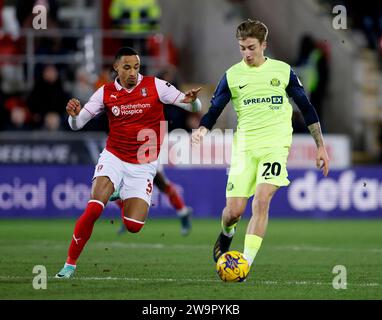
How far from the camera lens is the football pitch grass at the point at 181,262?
Answer: 9.30m

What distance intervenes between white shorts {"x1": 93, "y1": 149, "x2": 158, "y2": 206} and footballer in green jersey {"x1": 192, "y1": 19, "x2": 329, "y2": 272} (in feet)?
3.40

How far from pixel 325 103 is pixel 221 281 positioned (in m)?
14.4

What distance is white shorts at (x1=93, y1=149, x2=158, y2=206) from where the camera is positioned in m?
10.8

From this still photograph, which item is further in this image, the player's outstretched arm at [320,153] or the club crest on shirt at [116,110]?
the club crest on shirt at [116,110]

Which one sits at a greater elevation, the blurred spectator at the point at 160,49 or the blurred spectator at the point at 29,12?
the blurred spectator at the point at 29,12

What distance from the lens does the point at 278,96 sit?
10.4 meters

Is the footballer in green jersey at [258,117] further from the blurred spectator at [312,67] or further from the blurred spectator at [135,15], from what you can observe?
the blurred spectator at [312,67]

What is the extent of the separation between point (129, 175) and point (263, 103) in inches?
63.6

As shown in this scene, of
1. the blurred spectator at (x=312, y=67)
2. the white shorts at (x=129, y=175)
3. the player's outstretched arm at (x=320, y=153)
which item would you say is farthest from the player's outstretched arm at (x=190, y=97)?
the blurred spectator at (x=312, y=67)

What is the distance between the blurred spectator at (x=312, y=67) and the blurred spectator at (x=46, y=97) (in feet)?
16.9

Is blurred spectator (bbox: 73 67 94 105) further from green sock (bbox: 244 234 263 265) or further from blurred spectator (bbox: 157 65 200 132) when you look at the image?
green sock (bbox: 244 234 263 265)

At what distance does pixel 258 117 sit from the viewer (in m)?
10.4
